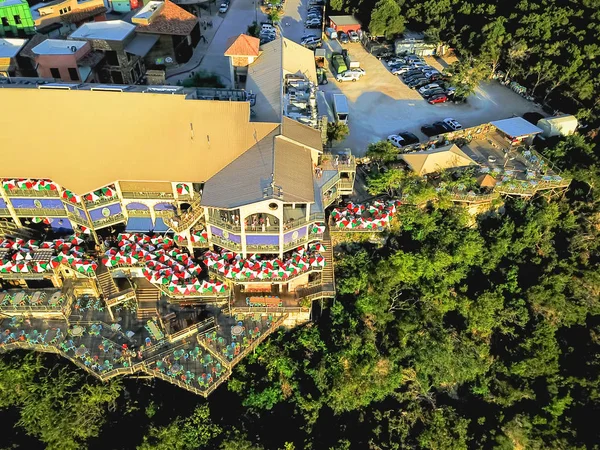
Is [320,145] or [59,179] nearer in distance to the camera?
[59,179]

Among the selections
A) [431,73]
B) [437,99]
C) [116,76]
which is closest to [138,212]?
[116,76]

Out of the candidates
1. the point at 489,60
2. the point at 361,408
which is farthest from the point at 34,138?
the point at 489,60

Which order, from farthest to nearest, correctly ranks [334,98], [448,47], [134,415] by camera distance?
[448,47] < [334,98] < [134,415]

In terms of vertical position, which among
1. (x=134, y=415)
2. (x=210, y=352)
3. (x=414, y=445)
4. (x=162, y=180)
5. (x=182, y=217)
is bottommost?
(x=414, y=445)

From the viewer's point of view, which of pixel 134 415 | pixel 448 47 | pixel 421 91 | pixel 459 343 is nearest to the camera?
pixel 134 415

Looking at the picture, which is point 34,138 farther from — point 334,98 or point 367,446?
point 367,446

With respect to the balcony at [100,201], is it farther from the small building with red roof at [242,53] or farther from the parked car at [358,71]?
the parked car at [358,71]

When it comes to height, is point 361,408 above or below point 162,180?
below

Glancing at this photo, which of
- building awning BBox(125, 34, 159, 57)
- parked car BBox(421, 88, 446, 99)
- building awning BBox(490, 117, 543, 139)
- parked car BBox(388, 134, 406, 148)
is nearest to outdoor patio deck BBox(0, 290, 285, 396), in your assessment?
parked car BBox(388, 134, 406, 148)

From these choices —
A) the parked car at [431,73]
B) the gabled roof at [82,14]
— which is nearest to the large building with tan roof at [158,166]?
the parked car at [431,73]
